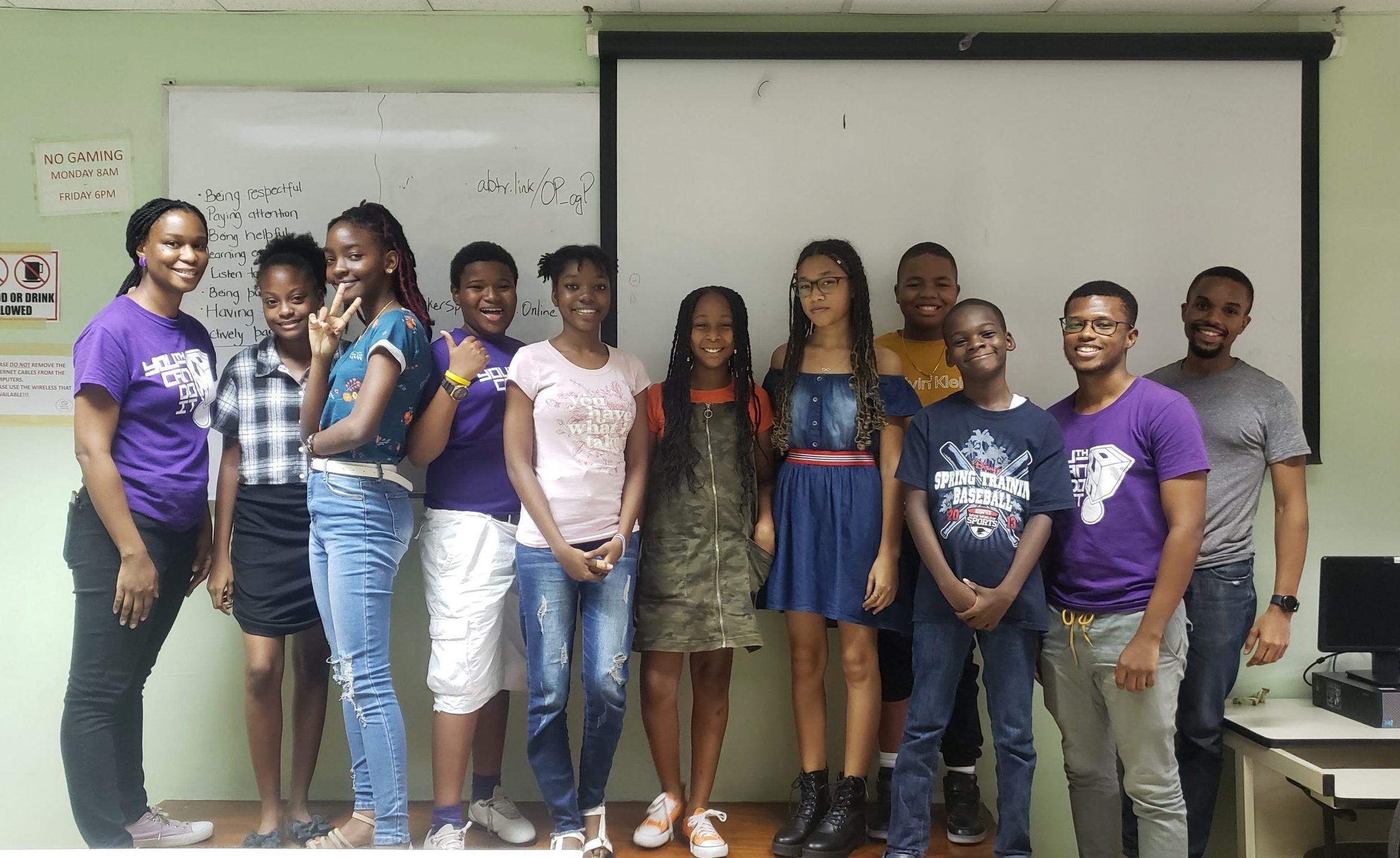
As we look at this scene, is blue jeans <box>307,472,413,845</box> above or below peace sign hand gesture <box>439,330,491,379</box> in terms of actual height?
below

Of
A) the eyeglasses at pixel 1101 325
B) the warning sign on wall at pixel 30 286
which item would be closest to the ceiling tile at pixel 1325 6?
the eyeglasses at pixel 1101 325

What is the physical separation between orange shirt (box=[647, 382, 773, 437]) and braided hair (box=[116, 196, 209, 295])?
3.99ft

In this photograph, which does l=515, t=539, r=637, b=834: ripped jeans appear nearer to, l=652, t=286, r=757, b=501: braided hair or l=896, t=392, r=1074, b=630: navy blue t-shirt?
l=652, t=286, r=757, b=501: braided hair

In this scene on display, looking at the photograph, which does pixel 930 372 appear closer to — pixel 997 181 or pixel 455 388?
pixel 997 181

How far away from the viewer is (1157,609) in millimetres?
1982

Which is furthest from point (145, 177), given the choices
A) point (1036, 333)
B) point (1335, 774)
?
point (1335, 774)

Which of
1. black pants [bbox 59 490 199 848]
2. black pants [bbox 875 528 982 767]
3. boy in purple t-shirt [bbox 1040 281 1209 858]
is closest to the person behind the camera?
boy in purple t-shirt [bbox 1040 281 1209 858]

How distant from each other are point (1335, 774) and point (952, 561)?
1.12m

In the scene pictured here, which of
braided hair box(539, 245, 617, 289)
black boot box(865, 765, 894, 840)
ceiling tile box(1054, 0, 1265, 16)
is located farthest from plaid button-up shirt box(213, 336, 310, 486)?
ceiling tile box(1054, 0, 1265, 16)

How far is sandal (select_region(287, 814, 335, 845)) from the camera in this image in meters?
2.40

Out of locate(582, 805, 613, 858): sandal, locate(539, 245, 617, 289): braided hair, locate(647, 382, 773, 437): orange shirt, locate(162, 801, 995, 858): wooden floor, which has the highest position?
locate(539, 245, 617, 289): braided hair

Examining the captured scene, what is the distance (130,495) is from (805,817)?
1856 millimetres

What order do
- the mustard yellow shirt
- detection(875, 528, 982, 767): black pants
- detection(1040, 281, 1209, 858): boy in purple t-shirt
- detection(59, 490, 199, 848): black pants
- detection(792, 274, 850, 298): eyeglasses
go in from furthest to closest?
the mustard yellow shirt
detection(875, 528, 982, 767): black pants
detection(792, 274, 850, 298): eyeglasses
detection(59, 490, 199, 848): black pants
detection(1040, 281, 1209, 858): boy in purple t-shirt

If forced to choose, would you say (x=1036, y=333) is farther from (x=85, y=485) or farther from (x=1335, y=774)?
(x=85, y=485)
